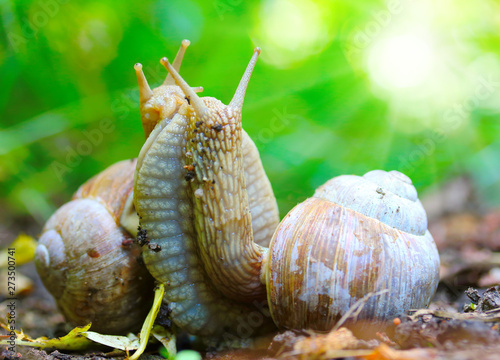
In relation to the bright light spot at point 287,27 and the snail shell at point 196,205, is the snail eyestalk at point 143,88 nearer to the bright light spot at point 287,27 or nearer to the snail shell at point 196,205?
the snail shell at point 196,205

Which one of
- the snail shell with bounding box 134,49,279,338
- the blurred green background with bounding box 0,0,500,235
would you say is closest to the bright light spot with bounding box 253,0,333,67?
the blurred green background with bounding box 0,0,500,235

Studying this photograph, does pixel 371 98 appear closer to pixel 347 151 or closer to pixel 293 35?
pixel 347 151

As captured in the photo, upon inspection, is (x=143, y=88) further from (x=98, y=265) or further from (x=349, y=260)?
(x=349, y=260)

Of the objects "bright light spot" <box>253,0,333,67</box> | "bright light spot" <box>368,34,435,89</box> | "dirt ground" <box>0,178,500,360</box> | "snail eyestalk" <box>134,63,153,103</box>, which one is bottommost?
"dirt ground" <box>0,178,500,360</box>

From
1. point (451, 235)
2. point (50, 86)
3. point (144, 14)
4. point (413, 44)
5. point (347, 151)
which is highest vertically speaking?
point (144, 14)

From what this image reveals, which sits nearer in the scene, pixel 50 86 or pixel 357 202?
pixel 357 202

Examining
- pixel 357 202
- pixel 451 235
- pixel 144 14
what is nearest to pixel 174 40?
pixel 144 14

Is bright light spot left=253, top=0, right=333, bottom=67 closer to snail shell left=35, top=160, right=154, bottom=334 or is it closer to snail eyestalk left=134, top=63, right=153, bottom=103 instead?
snail eyestalk left=134, top=63, right=153, bottom=103

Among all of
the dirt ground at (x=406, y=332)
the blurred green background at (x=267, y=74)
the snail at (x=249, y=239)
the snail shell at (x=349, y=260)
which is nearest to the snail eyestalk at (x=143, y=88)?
the snail at (x=249, y=239)
